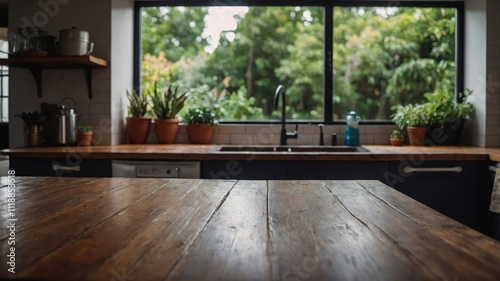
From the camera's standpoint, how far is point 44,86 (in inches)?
141

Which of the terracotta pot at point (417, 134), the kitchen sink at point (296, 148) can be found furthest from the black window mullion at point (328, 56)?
the terracotta pot at point (417, 134)

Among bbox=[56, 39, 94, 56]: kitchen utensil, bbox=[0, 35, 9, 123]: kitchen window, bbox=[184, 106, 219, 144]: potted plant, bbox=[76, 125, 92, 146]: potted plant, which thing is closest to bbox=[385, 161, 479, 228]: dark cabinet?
bbox=[184, 106, 219, 144]: potted plant

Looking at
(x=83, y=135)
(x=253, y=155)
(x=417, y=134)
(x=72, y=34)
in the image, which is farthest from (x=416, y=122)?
(x=72, y=34)

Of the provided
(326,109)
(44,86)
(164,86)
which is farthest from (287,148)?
(44,86)

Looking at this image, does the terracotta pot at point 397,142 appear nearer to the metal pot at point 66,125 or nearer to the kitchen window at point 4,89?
the metal pot at point 66,125

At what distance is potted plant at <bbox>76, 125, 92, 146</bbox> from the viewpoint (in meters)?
3.37

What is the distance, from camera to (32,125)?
3.30m

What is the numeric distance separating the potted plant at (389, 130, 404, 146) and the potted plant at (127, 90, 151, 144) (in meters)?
1.98

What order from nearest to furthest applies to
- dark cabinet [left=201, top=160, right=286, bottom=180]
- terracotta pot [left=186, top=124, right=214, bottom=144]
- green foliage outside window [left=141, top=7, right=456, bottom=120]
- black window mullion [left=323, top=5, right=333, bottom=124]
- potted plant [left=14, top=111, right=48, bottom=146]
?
dark cabinet [left=201, top=160, right=286, bottom=180]
potted plant [left=14, top=111, right=48, bottom=146]
terracotta pot [left=186, top=124, right=214, bottom=144]
black window mullion [left=323, top=5, right=333, bottom=124]
green foliage outside window [left=141, top=7, right=456, bottom=120]

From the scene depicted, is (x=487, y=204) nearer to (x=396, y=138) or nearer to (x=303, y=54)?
(x=396, y=138)

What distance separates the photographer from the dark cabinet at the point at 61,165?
2.97m

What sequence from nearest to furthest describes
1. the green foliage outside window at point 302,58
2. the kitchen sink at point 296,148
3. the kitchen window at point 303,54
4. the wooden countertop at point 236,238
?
the wooden countertop at point 236,238 < the kitchen sink at point 296,148 < the kitchen window at point 303,54 < the green foliage outside window at point 302,58

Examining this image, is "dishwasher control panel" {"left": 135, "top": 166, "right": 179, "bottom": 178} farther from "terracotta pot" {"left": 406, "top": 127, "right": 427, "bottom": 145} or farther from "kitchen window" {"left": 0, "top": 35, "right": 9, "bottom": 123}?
"terracotta pot" {"left": 406, "top": 127, "right": 427, "bottom": 145}

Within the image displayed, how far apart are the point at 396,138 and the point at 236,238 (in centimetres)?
286
